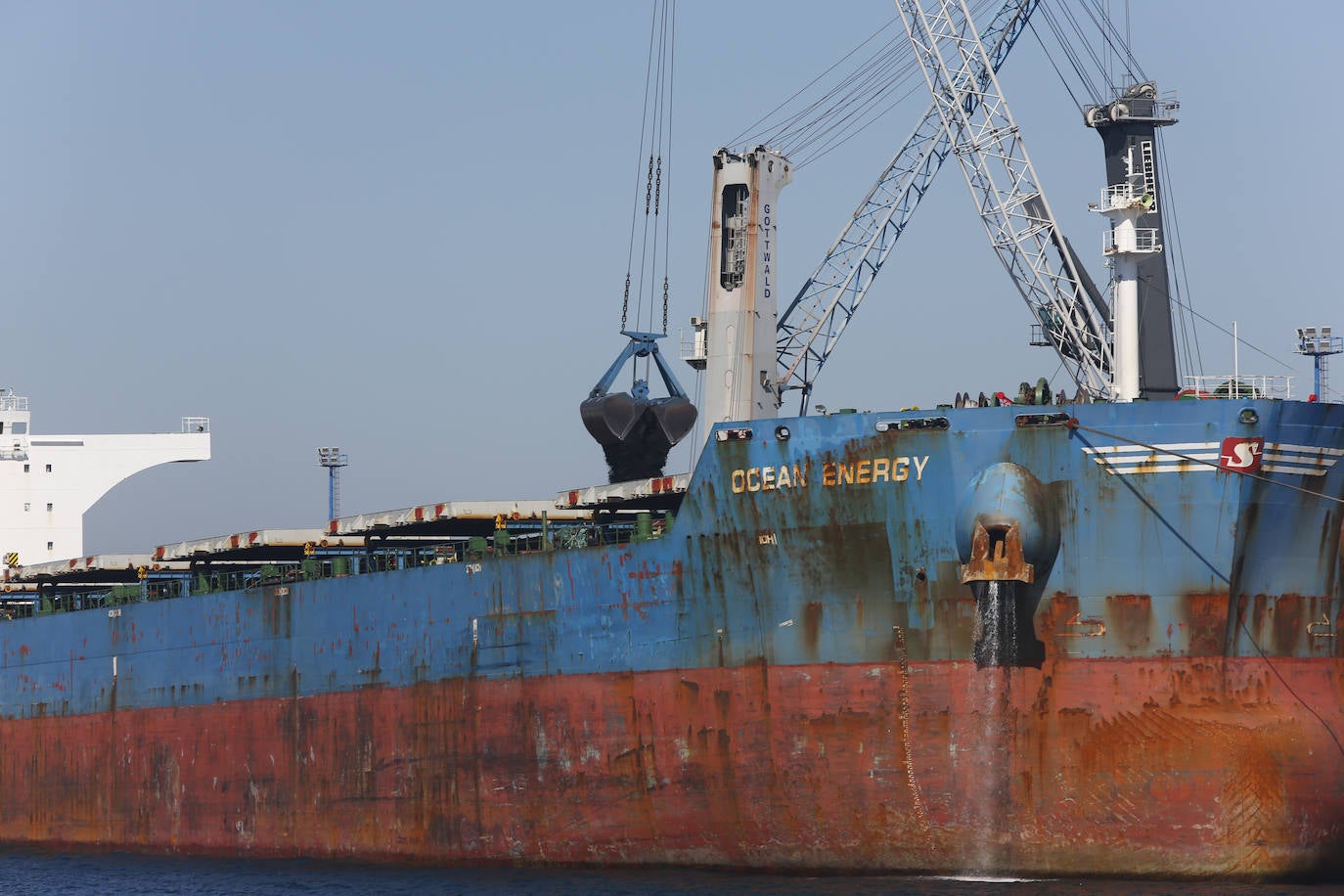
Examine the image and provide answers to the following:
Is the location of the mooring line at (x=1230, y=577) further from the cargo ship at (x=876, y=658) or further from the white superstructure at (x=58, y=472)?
the white superstructure at (x=58, y=472)

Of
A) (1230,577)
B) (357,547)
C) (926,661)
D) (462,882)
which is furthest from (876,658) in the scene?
(357,547)

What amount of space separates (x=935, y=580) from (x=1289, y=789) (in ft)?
16.8

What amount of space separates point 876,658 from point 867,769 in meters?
1.47

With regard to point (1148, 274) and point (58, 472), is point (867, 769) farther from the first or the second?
point (58, 472)

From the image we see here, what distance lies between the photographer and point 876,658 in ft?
73.7

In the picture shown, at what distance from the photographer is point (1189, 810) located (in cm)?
2091

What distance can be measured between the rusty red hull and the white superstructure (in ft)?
57.8

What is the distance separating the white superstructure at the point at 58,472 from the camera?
143 feet

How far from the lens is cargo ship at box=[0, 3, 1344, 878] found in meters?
21.2

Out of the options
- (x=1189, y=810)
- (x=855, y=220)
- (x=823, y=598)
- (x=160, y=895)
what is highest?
(x=855, y=220)

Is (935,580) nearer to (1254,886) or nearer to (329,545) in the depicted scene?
(1254,886)

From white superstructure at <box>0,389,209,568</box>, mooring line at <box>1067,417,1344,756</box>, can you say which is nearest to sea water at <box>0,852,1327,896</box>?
mooring line at <box>1067,417,1344,756</box>

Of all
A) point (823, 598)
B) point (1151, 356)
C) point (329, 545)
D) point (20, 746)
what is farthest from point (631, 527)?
point (20, 746)

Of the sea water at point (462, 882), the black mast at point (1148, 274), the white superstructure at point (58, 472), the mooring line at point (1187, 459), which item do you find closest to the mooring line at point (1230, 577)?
the mooring line at point (1187, 459)
